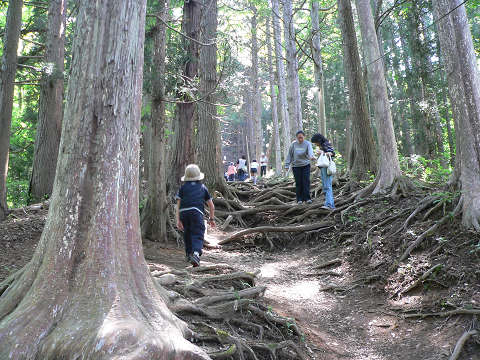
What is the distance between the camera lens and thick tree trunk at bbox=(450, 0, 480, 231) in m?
6.07

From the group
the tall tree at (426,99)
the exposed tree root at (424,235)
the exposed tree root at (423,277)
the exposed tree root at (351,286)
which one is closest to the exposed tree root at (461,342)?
the exposed tree root at (423,277)

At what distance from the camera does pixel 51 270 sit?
3.34 m

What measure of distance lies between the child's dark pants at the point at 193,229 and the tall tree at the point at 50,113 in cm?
492

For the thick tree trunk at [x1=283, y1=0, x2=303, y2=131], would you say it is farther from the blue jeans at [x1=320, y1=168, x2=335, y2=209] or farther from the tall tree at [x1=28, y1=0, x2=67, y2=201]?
the tall tree at [x1=28, y1=0, x2=67, y2=201]

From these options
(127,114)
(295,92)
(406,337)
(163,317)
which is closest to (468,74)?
(406,337)

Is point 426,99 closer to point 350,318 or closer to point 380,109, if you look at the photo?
point 380,109

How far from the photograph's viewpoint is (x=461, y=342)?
4570 millimetres

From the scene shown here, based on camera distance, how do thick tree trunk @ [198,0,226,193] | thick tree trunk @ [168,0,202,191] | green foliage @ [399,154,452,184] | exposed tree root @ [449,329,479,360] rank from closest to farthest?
exposed tree root @ [449,329,479,360] < thick tree trunk @ [168,0,202,191] < green foliage @ [399,154,452,184] < thick tree trunk @ [198,0,226,193]

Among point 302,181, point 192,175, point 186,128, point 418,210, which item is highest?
point 186,128

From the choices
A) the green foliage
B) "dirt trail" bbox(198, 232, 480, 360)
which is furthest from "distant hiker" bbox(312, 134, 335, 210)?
the green foliage

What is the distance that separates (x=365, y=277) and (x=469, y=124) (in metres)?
3.07

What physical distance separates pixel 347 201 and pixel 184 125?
484cm

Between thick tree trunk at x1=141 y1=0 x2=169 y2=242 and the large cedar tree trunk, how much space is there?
15.2ft

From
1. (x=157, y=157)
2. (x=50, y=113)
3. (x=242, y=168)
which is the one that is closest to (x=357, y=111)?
(x=157, y=157)
